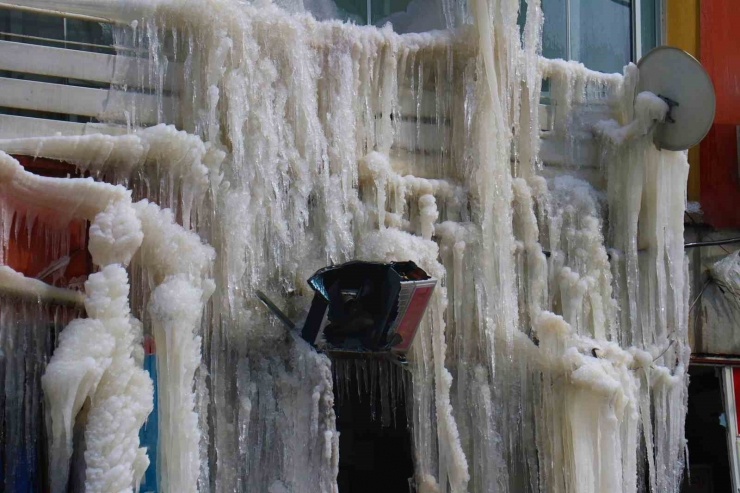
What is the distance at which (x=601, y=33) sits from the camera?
7934mm

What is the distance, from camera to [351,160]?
6.02 m

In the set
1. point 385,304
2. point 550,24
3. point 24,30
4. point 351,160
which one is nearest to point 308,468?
point 385,304

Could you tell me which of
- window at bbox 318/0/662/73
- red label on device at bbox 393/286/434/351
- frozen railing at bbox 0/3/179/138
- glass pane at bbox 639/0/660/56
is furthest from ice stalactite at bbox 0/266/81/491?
glass pane at bbox 639/0/660/56

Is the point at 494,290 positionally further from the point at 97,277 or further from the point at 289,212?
the point at 97,277

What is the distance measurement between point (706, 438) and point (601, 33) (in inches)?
179

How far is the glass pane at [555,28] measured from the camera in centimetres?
749

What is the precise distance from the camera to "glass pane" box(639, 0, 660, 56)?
8.28m

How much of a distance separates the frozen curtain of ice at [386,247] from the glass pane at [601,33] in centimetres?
55

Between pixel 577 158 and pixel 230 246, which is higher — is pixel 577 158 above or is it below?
above

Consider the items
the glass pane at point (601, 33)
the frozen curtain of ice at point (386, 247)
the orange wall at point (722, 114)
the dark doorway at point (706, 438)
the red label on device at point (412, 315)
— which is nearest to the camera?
the frozen curtain of ice at point (386, 247)

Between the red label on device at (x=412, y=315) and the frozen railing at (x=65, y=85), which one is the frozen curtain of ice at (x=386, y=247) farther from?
the red label on device at (x=412, y=315)

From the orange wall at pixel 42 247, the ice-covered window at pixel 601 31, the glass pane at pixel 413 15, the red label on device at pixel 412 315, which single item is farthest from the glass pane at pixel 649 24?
the orange wall at pixel 42 247

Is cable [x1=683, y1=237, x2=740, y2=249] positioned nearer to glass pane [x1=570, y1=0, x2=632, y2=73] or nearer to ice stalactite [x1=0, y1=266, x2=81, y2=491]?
glass pane [x1=570, y1=0, x2=632, y2=73]

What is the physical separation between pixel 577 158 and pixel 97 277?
13.8ft
